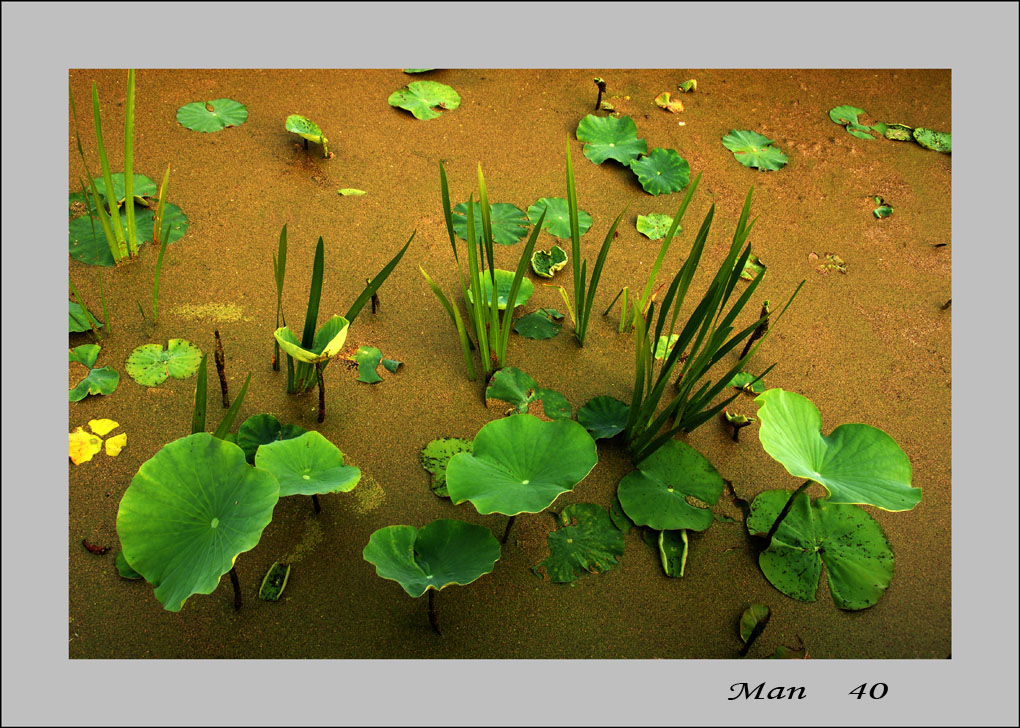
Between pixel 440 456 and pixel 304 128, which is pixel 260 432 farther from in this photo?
pixel 304 128

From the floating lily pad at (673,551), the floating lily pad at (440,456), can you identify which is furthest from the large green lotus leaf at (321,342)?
the floating lily pad at (673,551)

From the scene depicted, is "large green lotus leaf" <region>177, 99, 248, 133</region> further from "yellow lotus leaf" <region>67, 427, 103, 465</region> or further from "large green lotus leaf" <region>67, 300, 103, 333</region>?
"yellow lotus leaf" <region>67, 427, 103, 465</region>

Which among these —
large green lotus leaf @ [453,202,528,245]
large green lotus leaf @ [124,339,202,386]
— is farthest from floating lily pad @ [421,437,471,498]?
large green lotus leaf @ [453,202,528,245]

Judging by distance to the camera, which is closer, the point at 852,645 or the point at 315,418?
the point at 852,645

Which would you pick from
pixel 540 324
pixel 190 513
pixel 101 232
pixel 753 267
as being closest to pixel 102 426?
pixel 190 513

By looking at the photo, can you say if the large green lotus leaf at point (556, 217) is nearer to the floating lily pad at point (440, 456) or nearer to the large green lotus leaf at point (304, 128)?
the large green lotus leaf at point (304, 128)

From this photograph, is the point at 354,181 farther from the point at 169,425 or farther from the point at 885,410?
the point at 885,410

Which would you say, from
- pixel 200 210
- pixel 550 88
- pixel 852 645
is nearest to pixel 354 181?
pixel 200 210
